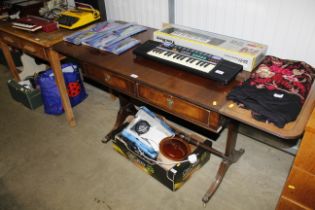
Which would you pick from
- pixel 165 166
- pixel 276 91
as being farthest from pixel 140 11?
pixel 276 91

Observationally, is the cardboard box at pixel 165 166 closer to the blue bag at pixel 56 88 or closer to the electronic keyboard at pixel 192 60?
the electronic keyboard at pixel 192 60

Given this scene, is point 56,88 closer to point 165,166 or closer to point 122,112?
point 122,112

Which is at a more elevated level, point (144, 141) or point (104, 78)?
point (104, 78)

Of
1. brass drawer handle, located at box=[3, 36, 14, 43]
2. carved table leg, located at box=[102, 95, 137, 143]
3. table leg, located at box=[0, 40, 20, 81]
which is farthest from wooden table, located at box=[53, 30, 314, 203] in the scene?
table leg, located at box=[0, 40, 20, 81]

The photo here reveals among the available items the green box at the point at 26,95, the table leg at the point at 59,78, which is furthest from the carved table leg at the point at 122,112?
the green box at the point at 26,95

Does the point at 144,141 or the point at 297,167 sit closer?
the point at 297,167

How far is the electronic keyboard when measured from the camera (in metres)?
1.40

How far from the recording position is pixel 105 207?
5.82ft

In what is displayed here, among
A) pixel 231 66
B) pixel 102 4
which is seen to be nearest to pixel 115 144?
pixel 231 66

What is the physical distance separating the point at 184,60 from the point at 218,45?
24 cm

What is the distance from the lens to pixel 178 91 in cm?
138

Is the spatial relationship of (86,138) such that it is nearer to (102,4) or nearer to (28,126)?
(28,126)

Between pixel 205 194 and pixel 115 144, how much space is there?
79 centimetres

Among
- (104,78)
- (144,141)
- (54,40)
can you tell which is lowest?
(144,141)
